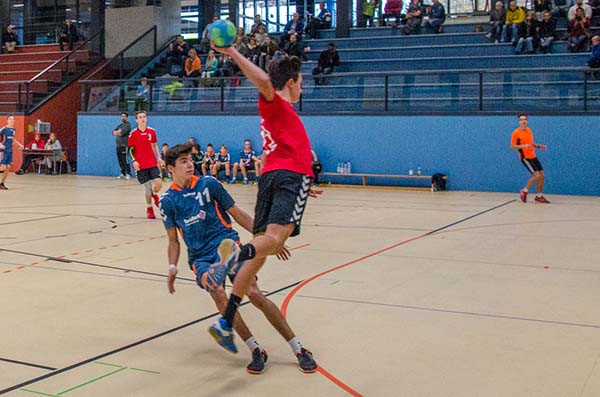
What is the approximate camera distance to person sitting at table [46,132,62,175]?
28.0 m

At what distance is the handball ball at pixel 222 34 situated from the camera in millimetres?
4543

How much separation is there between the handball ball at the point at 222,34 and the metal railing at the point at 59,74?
2612cm

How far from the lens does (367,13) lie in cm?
3017

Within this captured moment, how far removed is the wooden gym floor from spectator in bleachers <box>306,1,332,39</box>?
1845cm

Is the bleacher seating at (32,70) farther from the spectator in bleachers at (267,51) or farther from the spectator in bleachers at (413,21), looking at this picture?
the spectator in bleachers at (413,21)

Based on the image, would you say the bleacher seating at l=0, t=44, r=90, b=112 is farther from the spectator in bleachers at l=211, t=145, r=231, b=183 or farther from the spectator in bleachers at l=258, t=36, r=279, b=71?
the spectator in bleachers at l=211, t=145, r=231, b=183

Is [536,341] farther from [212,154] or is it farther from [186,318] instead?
[212,154]

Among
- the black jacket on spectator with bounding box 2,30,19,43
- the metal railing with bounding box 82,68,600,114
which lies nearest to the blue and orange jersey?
the metal railing with bounding box 82,68,600,114

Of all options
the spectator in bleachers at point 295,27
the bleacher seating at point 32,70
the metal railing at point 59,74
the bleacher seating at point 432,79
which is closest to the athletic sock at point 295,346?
the bleacher seating at point 432,79

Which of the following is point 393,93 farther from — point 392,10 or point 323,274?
point 323,274

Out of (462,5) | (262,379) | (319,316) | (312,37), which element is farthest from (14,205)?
(462,5)

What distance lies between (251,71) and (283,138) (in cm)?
61

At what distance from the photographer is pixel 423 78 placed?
2183 centimetres

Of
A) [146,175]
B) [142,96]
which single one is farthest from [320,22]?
[146,175]
